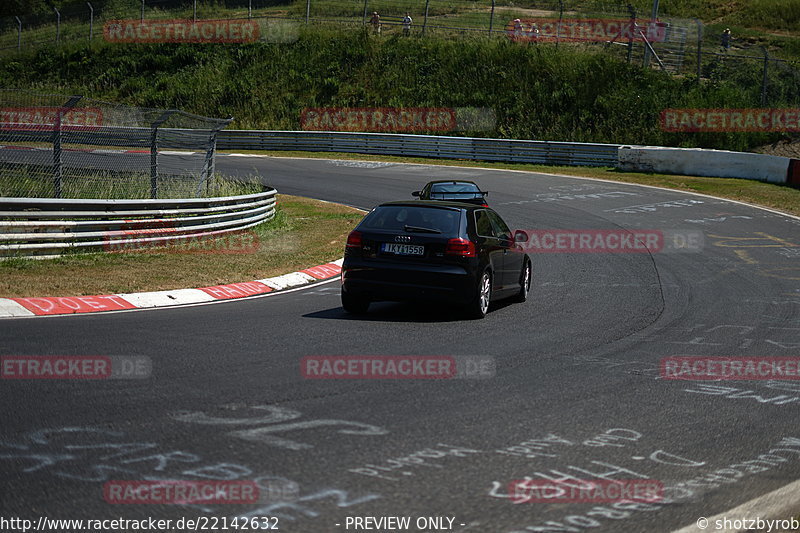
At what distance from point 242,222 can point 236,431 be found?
47.9 feet

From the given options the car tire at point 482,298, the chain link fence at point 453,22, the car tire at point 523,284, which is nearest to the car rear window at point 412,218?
the car tire at point 482,298

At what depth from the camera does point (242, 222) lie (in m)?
20.5

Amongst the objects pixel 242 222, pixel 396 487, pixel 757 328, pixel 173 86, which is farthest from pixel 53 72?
pixel 396 487

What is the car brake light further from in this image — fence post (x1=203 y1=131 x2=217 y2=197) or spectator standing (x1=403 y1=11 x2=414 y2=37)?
spectator standing (x1=403 y1=11 x2=414 y2=37)

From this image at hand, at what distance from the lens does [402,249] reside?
38.0 ft

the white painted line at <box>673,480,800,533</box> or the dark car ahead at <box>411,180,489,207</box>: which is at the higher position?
the dark car ahead at <box>411,180,489,207</box>

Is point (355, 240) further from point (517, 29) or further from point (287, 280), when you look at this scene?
point (517, 29)

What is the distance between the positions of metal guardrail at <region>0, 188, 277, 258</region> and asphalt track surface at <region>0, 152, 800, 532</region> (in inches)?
165

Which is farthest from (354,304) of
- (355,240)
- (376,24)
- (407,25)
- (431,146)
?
(376,24)

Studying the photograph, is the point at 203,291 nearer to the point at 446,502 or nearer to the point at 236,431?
the point at 236,431

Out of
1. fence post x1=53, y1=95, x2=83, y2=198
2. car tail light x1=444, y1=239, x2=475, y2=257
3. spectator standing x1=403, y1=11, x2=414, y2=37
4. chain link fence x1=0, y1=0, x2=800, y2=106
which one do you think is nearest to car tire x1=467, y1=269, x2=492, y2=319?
car tail light x1=444, y1=239, x2=475, y2=257

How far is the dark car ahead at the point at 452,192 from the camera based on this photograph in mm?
21688

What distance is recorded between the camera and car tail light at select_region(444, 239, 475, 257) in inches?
454

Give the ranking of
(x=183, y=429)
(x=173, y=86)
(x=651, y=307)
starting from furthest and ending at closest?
(x=173, y=86) < (x=651, y=307) < (x=183, y=429)
